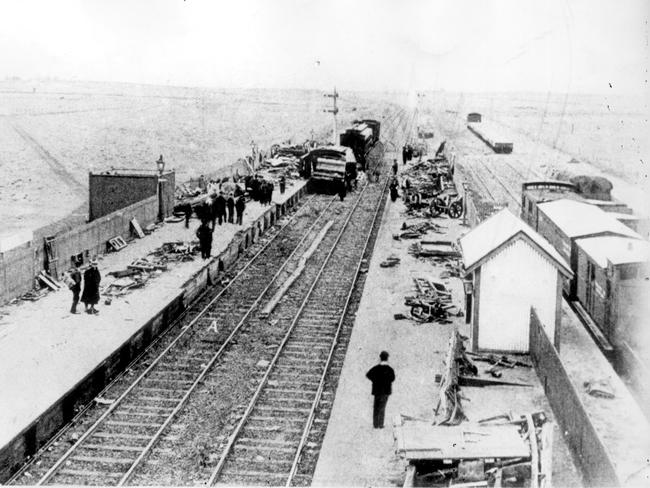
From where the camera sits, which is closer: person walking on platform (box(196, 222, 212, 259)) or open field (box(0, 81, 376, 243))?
person walking on platform (box(196, 222, 212, 259))

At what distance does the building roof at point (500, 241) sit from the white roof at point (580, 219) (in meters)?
3.36

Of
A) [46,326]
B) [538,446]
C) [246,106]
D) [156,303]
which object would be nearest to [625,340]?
[538,446]

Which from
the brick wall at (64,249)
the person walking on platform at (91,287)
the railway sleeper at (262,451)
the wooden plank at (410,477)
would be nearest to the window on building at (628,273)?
the wooden plank at (410,477)

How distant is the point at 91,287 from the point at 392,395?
8314 millimetres

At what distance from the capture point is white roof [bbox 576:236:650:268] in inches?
595

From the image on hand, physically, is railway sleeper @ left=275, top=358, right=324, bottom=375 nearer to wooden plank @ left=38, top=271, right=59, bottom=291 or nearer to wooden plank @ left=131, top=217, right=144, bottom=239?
wooden plank @ left=38, top=271, right=59, bottom=291

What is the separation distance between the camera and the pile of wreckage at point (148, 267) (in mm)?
19891

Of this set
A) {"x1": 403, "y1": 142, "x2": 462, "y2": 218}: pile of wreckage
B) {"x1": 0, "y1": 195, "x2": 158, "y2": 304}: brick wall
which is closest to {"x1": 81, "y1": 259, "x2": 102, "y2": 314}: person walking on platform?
{"x1": 0, "y1": 195, "x2": 158, "y2": 304}: brick wall

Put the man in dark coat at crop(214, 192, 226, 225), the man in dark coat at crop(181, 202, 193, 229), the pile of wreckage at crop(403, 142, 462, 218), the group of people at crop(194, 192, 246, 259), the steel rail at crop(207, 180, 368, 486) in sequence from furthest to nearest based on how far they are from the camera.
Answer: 1. the pile of wreckage at crop(403, 142, 462, 218)
2. the man in dark coat at crop(181, 202, 193, 229)
3. the man in dark coat at crop(214, 192, 226, 225)
4. the group of people at crop(194, 192, 246, 259)
5. the steel rail at crop(207, 180, 368, 486)

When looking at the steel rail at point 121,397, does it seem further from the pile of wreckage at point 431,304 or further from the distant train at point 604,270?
the distant train at point 604,270

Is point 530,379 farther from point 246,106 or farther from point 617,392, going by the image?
point 246,106

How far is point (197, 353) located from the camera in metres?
15.4

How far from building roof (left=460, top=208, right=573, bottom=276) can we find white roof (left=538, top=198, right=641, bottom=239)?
3.36m

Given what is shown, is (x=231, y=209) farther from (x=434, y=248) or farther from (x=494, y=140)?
(x=494, y=140)
